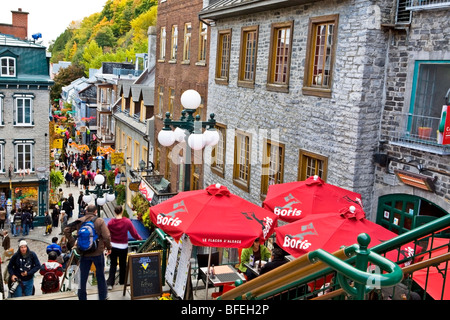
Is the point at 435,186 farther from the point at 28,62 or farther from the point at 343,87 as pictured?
the point at 28,62

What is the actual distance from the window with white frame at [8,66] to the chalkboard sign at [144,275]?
25.2 meters

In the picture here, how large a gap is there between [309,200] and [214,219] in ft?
9.21

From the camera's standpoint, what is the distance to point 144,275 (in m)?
8.74

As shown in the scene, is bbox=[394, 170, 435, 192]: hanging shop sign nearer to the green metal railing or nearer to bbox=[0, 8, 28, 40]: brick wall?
the green metal railing

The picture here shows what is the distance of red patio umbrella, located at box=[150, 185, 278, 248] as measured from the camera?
26.4 ft

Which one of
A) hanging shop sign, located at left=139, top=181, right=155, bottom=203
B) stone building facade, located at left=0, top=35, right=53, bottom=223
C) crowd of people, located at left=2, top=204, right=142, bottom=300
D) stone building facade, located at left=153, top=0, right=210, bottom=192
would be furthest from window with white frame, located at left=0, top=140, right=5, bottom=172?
crowd of people, located at left=2, top=204, right=142, bottom=300

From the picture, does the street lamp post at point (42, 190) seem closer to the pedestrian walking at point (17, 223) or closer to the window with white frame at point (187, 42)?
the pedestrian walking at point (17, 223)

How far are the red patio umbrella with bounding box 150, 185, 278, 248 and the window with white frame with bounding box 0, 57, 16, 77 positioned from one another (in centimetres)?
2510

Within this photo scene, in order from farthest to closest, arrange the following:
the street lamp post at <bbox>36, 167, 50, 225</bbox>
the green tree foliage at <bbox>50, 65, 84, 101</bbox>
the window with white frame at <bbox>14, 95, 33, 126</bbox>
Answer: the green tree foliage at <bbox>50, 65, 84, 101</bbox>, the street lamp post at <bbox>36, 167, 50, 225</bbox>, the window with white frame at <bbox>14, 95, 33, 126</bbox>

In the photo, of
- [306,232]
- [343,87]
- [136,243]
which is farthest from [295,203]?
[136,243]

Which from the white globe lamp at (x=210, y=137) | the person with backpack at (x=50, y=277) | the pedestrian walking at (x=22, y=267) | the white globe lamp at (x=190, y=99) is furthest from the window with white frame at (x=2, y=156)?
the white globe lamp at (x=210, y=137)

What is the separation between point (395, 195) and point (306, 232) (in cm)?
366

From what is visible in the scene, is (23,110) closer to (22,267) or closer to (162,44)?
(162,44)

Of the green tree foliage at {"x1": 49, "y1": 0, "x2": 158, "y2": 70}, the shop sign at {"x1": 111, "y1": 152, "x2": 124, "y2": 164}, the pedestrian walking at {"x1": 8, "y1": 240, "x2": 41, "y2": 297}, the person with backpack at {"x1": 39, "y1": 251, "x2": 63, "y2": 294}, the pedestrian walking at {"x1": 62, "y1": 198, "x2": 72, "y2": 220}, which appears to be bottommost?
the pedestrian walking at {"x1": 62, "y1": 198, "x2": 72, "y2": 220}
